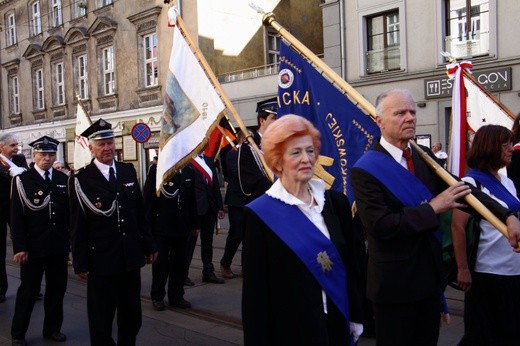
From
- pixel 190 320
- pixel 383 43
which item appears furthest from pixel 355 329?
pixel 383 43

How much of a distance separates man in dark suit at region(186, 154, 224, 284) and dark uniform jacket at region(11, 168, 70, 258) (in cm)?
221

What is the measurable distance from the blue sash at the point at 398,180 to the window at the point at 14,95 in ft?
116

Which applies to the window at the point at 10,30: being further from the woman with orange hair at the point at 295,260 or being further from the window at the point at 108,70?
the woman with orange hair at the point at 295,260

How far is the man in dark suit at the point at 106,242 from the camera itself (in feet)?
14.9

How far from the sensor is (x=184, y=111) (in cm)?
622

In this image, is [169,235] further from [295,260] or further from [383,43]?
[383,43]

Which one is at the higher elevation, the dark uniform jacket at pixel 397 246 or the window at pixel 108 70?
the window at pixel 108 70

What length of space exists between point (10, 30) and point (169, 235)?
107 ft

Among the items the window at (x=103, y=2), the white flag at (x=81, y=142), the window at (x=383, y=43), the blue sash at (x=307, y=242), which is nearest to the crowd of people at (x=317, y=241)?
the blue sash at (x=307, y=242)

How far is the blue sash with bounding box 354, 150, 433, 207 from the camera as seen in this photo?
313 cm

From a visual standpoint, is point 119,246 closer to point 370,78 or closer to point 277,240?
point 277,240

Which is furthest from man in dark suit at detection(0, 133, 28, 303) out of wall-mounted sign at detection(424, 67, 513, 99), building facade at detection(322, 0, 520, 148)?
building facade at detection(322, 0, 520, 148)

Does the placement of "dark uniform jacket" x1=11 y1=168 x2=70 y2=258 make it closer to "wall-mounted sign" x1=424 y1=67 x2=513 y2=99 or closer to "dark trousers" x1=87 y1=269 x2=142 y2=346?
"dark trousers" x1=87 y1=269 x2=142 y2=346

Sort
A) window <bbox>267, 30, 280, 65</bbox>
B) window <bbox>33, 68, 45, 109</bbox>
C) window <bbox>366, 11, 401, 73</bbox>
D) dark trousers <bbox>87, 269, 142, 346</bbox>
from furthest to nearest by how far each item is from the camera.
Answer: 1. window <bbox>33, 68, 45, 109</bbox>
2. window <bbox>267, 30, 280, 65</bbox>
3. window <bbox>366, 11, 401, 73</bbox>
4. dark trousers <bbox>87, 269, 142, 346</bbox>
